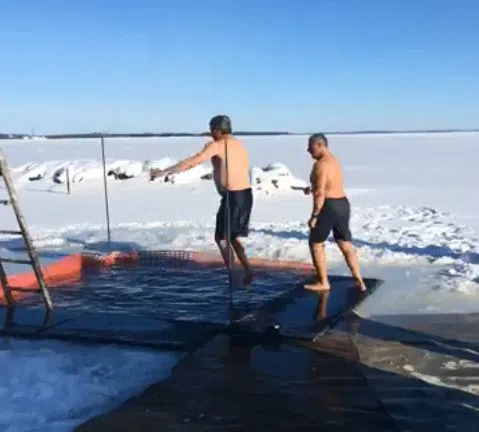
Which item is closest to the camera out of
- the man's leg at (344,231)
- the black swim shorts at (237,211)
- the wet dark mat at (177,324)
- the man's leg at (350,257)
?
the wet dark mat at (177,324)

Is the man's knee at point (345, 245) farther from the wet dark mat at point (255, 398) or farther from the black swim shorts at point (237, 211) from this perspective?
the wet dark mat at point (255, 398)

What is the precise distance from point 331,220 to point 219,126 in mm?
1383

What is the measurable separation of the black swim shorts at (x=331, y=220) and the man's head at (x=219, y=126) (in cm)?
121

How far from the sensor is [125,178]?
63.2 feet

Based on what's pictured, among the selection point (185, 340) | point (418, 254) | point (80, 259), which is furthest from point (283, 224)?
point (185, 340)

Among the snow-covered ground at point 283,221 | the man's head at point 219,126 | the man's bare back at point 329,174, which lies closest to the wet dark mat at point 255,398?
the snow-covered ground at point 283,221

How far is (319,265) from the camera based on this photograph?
5871 millimetres

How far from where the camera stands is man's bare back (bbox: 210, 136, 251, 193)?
620 cm

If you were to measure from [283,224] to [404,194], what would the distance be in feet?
22.7

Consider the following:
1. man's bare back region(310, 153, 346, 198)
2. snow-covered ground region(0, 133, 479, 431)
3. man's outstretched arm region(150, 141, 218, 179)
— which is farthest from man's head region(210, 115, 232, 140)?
snow-covered ground region(0, 133, 479, 431)

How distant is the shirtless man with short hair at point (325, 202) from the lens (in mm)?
5555

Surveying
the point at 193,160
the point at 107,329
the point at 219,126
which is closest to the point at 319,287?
the point at 193,160

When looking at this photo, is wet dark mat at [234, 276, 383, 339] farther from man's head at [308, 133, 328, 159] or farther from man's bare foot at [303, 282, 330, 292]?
man's head at [308, 133, 328, 159]

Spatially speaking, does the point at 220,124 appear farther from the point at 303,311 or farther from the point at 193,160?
the point at 303,311
